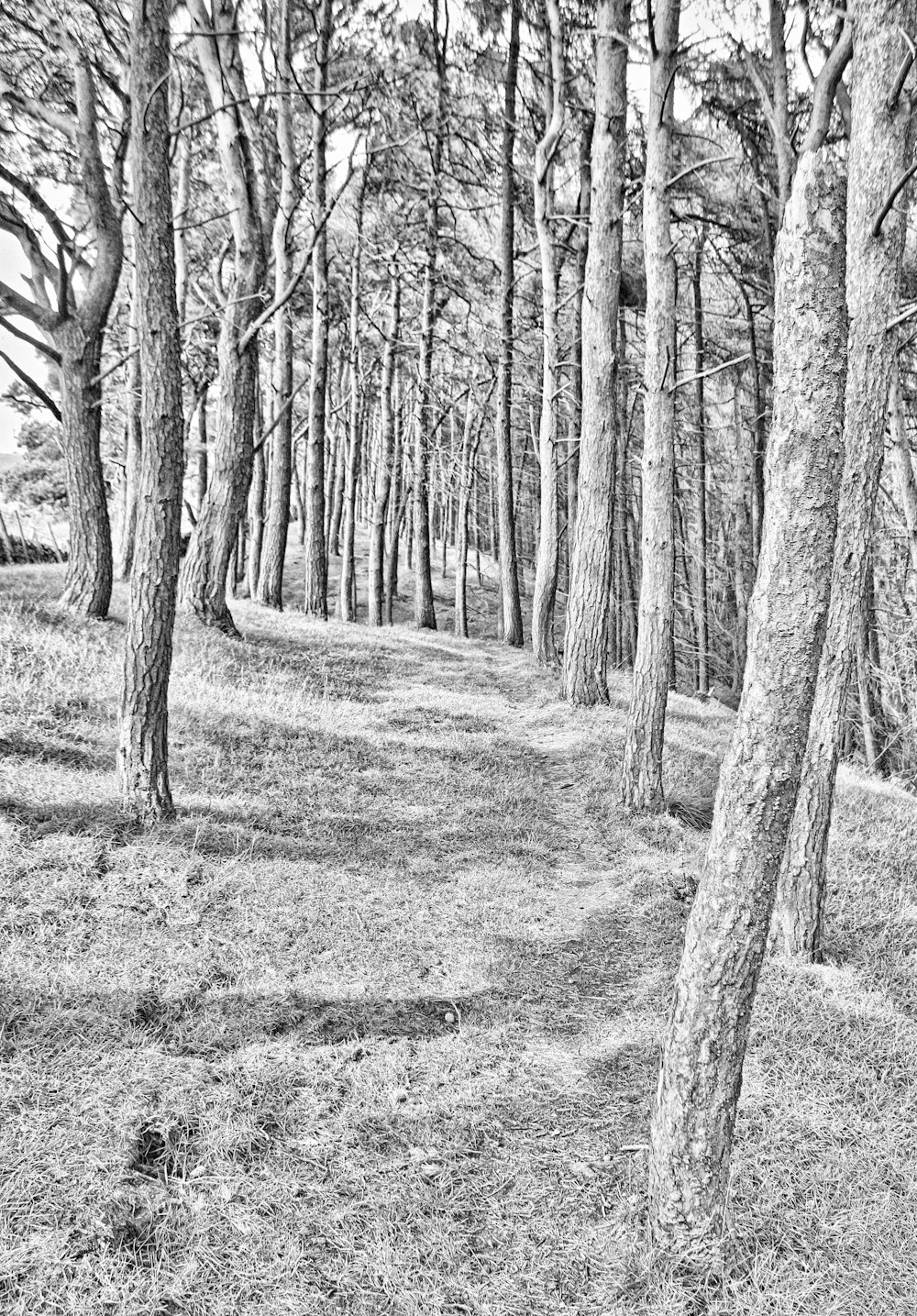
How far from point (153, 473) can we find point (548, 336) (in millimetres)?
8946

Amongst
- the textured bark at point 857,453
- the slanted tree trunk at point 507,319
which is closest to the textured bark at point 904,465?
the textured bark at point 857,453

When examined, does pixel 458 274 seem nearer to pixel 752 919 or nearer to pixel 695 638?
pixel 695 638

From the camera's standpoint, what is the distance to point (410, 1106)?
3.17 m

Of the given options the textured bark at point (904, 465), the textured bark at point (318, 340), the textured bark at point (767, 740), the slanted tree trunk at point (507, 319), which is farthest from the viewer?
the slanted tree trunk at point (507, 319)

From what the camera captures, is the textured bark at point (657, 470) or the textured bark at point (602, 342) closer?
the textured bark at point (657, 470)

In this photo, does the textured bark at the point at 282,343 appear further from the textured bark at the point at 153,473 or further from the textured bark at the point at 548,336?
the textured bark at the point at 153,473

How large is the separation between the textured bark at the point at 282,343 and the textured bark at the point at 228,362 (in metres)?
0.85

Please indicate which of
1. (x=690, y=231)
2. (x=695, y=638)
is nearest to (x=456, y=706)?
(x=690, y=231)

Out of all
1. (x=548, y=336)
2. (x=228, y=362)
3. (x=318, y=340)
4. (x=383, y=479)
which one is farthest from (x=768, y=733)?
(x=383, y=479)

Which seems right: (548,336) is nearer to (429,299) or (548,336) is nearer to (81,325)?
(429,299)

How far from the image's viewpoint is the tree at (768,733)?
7.33 feet

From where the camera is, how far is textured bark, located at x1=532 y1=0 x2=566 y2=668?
37.2ft

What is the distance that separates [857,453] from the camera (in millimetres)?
4512

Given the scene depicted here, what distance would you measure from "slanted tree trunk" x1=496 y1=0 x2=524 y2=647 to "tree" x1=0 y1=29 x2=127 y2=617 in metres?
7.35
